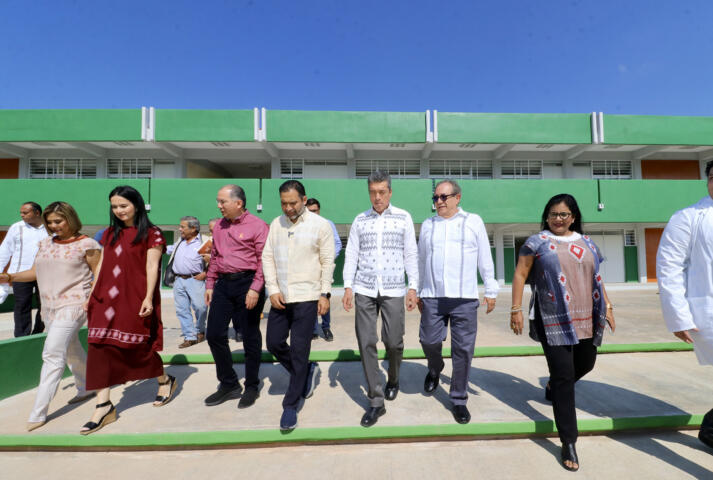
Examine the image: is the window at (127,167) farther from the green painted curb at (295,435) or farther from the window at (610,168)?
the window at (610,168)

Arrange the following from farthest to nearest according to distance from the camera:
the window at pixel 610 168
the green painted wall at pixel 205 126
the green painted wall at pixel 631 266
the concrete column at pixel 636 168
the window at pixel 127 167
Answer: the window at pixel 610 168, the concrete column at pixel 636 168, the green painted wall at pixel 631 266, the window at pixel 127 167, the green painted wall at pixel 205 126

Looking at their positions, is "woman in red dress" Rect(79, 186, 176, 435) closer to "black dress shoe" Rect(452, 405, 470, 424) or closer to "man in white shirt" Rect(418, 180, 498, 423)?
"man in white shirt" Rect(418, 180, 498, 423)

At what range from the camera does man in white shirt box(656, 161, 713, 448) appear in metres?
2.08

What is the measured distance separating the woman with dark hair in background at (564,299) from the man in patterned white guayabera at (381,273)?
2.97 feet

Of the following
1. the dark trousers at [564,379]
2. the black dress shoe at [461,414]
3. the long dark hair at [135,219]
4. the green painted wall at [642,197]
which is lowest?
the black dress shoe at [461,414]

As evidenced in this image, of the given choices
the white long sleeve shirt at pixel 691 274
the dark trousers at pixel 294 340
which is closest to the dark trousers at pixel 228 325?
the dark trousers at pixel 294 340

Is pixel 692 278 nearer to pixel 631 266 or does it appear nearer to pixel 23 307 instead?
pixel 23 307

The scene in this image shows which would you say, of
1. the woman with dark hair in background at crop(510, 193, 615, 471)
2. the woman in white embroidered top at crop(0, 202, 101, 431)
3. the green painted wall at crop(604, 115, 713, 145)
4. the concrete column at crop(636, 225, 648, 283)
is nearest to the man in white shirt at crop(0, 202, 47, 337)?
the woman in white embroidered top at crop(0, 202, 101, 431)

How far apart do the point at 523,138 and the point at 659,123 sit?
629 cm

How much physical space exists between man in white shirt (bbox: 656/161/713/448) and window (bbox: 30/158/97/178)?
817 inches

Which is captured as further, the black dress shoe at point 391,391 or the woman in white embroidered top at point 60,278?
the black dress shoe at point 391,391

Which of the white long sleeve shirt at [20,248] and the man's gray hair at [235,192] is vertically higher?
the man's gray hair at [235,192]

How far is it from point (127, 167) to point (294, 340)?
58.9ft

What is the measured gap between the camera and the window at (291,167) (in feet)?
55.8
